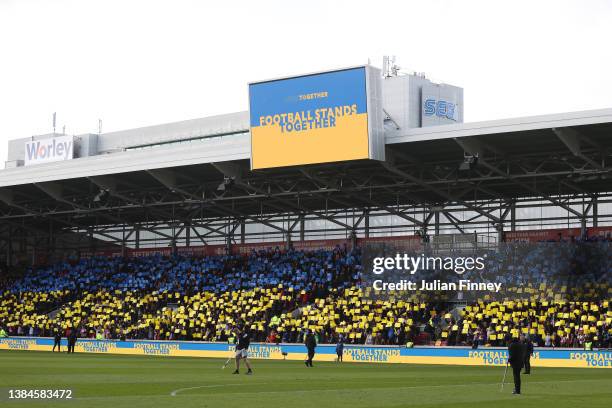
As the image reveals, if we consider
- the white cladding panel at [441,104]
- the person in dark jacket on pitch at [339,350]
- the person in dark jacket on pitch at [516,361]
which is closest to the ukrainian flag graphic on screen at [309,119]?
the person in dark jacket on pitch at [339,350]

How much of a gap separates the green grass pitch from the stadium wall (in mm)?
3854

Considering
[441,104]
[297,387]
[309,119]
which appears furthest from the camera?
[441,104]

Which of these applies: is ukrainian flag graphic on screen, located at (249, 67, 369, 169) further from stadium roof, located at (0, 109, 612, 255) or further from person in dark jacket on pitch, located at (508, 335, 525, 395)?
person in dark jacket on pitch, located at (508, 335, 525, 395)

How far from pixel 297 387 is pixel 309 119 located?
26.4 meters

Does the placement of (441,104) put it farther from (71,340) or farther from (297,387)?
(297,387)

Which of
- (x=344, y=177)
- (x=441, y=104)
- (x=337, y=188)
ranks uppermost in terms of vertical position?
(x=441, y=104)

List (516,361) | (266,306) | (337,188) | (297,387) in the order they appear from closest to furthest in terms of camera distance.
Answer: (516,361), (297,387), (337,188), (266,306)

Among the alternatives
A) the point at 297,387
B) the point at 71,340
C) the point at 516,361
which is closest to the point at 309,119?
the point at 71,340

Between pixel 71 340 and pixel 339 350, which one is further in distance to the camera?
pixel 71 340

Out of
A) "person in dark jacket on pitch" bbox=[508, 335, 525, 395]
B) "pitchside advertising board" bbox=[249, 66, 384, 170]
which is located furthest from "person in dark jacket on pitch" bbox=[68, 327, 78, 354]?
"person in dark jacket on pitch" bbox=[508, 335, 525, 395]

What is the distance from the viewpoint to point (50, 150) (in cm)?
8825

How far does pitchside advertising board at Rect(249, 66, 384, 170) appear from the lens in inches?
1992

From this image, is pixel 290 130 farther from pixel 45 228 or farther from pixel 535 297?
pixel 45 228

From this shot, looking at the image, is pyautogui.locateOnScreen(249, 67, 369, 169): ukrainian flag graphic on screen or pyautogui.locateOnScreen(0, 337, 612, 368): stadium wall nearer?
pyautogui.locateOnScreen(0, 337, 612, 368): stadium wall
